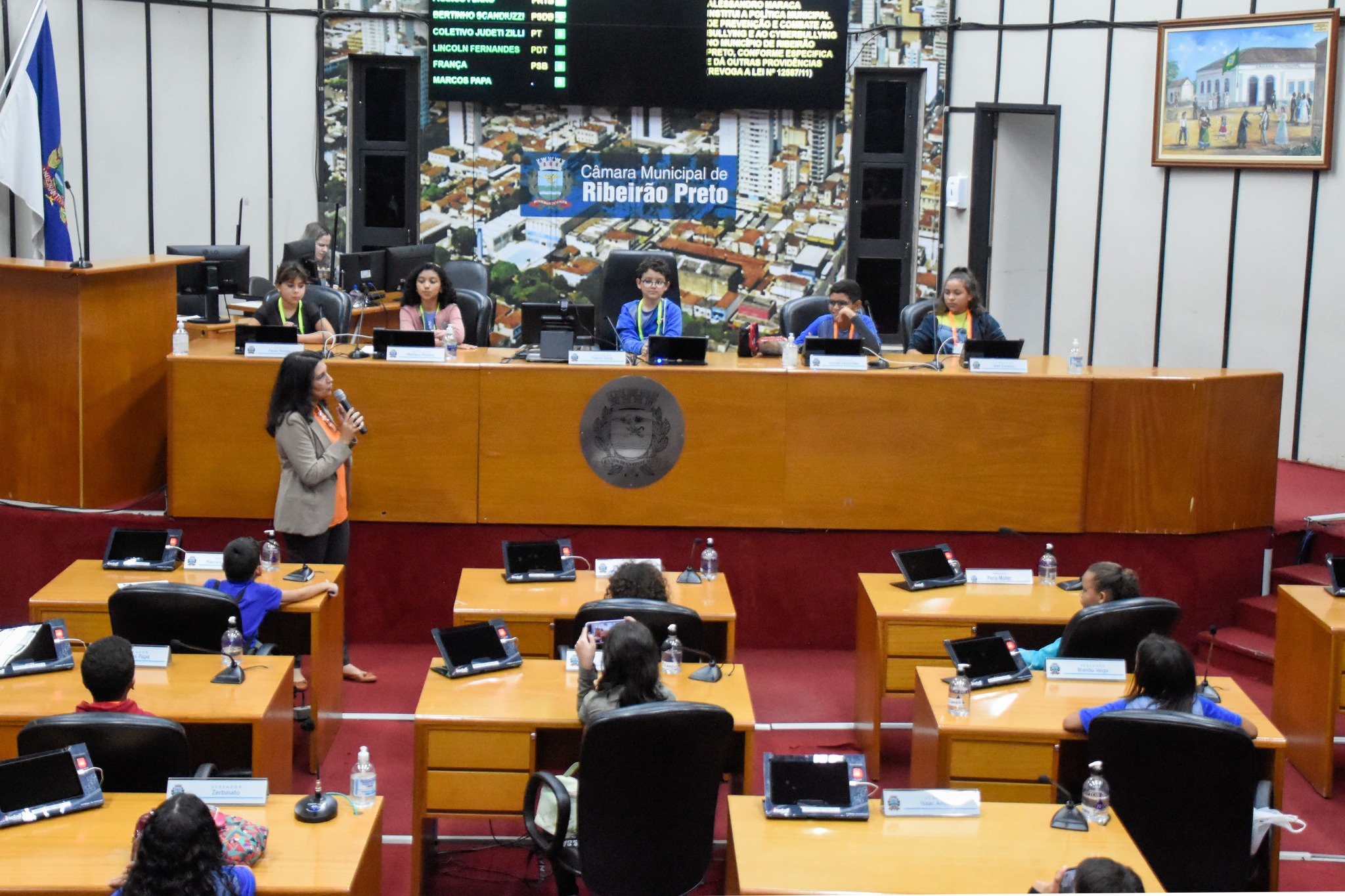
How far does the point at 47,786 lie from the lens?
352 cm

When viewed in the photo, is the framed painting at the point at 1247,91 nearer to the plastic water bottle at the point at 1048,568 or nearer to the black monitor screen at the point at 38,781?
the plastic water bottle at the point at 1048,568

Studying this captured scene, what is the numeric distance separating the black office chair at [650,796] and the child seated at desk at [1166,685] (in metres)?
1.14

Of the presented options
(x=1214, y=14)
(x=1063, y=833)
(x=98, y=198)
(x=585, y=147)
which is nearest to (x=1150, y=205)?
(x=1214, y=14)

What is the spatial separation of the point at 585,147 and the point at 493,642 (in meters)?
7.04

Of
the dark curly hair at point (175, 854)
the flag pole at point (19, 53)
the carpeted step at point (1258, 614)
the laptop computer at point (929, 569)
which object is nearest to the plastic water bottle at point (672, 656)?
the laptop computer at point (929, 569)

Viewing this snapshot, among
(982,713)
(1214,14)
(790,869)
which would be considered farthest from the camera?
(1214,14)

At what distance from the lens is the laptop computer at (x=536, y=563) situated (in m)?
5.57

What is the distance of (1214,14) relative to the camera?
890 cm

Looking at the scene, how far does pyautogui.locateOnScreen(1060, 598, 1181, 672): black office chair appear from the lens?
481cm

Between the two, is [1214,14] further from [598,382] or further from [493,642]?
[493,642]

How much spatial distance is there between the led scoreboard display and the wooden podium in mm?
A: 4519

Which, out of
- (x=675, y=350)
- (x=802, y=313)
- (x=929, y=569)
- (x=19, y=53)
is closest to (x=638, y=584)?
(x=929, y=569)

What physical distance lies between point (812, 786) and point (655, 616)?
1.12 metres

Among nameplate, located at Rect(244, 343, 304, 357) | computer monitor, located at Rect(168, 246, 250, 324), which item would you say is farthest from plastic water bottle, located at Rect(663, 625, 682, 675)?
computer monitor, located at Rect(168, 246, 250, 324)
